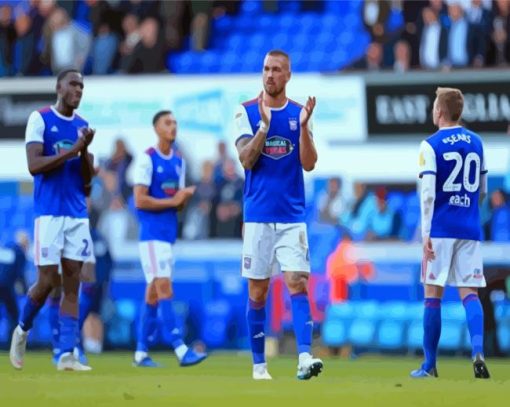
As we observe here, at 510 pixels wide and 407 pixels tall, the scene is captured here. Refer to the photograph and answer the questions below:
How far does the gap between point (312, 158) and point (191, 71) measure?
46.4 ft

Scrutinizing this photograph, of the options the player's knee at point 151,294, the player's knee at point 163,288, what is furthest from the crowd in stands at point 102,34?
the player's knee at point 163,288

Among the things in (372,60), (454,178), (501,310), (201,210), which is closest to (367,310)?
(501,310)

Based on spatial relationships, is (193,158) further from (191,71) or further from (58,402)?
(58,402)

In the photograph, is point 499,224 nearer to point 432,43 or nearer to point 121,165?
point 432,43

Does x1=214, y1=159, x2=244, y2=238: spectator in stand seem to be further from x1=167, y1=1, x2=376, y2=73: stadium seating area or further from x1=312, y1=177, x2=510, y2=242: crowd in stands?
x1=167, y1=1, x2=376, y2=73: stadium seating area

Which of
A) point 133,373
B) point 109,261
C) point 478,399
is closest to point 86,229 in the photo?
point 133,373

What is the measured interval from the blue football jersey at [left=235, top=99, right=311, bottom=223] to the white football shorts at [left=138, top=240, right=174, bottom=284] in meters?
3.64

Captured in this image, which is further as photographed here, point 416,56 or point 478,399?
point 416,56

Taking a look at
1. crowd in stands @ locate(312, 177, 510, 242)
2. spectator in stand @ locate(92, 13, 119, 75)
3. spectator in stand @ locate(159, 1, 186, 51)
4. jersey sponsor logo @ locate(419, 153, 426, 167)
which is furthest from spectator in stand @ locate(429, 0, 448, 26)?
jersey sponsor logo @ locate(419, 153, 426, 167)

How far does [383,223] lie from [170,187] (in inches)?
290

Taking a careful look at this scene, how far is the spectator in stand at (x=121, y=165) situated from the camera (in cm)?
2320

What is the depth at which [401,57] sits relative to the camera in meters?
22.2

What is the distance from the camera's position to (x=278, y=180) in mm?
10547

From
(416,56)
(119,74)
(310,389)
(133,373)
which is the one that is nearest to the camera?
(310,389)
